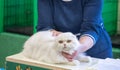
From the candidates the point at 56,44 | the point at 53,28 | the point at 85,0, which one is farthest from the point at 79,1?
the point at 56,44

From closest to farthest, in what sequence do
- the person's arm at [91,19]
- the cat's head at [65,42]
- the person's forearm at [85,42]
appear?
the cat's head at [65,42], the person's forearm at [85,42], the person's arm at [91,19]

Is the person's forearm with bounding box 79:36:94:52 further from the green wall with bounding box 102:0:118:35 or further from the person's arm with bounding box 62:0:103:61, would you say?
the green wall with bounding box 102:0:118:35

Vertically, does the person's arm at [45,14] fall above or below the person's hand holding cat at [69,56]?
above

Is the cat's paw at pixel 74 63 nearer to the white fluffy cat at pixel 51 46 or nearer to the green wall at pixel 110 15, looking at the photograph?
the white fluffy cat at pixel 51 46

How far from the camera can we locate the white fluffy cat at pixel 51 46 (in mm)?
1082

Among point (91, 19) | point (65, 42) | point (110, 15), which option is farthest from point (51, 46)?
point (110, 15)

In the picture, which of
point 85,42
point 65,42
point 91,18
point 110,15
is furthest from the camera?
point 110,15

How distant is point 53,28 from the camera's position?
4.75ft

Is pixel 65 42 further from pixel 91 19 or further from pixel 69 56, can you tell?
pixel 91 19

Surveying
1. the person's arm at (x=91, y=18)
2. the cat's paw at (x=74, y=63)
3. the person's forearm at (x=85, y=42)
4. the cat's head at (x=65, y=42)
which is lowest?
the cat's paw at (x=74, y=63)

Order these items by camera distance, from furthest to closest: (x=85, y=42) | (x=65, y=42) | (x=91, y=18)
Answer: (x=91, y=18), (x=85, y=42), (x=65, y=42)

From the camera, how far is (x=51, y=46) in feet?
3.67

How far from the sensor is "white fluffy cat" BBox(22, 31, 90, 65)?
3.55ft

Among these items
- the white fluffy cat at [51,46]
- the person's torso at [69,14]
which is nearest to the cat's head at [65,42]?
the white fluffy cat at [51,46]
